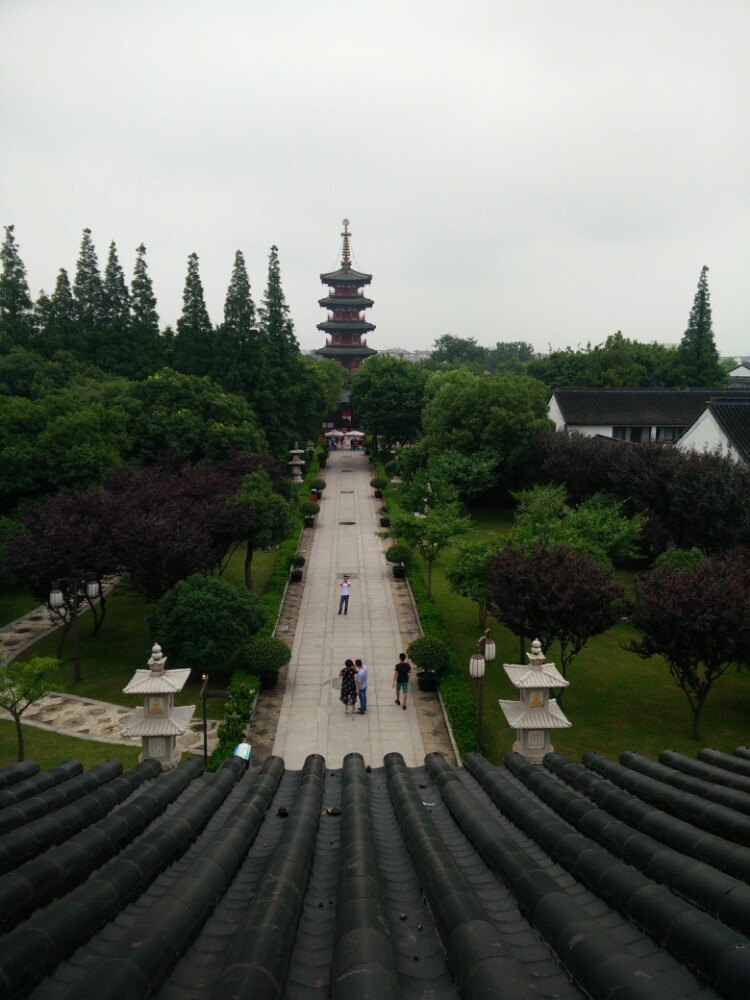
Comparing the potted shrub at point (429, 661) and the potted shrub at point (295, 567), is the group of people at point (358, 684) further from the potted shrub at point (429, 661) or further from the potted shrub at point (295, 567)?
the potted shrub at point (295, 567)

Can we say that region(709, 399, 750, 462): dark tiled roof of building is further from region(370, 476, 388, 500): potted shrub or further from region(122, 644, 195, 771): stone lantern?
region(122, 644, 195, 771): stone lantern

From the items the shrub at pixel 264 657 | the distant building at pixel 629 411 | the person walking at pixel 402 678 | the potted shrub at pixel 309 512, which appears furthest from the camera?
the distant building at pixel 629 411

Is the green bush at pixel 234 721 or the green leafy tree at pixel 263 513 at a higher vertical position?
the green leafy tree at pixel 263 513

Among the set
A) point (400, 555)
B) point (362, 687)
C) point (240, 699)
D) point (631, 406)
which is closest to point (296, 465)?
point (400, 555)

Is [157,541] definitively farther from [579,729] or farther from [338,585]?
[579,729]

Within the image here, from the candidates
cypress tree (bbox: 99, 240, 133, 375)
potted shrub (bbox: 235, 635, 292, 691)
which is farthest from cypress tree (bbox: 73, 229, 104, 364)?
potted shrub (bbox: 235, 635, 292, 691)

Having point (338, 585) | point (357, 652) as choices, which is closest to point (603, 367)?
point (338, 585)

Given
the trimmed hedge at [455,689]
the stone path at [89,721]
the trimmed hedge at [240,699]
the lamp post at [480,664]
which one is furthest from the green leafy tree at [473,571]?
the stone path at [89,721]
